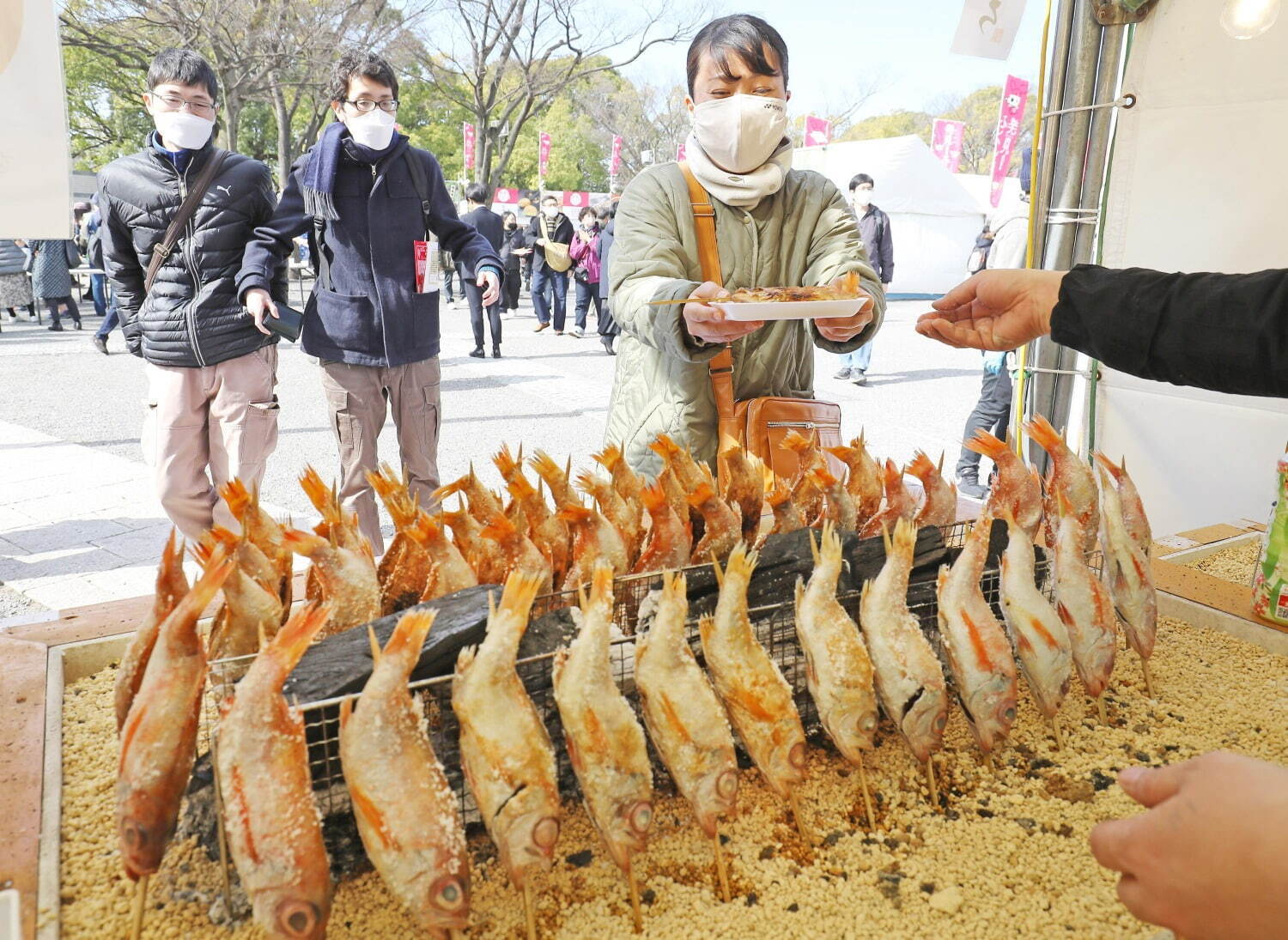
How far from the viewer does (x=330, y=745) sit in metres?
1.61

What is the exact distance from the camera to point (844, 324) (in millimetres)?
2797

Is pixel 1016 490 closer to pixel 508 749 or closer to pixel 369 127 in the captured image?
pixel 508 749

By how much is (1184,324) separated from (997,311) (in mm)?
632

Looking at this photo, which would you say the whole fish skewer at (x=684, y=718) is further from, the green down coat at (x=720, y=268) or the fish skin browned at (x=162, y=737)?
the green down coat at (x=720, y=268)

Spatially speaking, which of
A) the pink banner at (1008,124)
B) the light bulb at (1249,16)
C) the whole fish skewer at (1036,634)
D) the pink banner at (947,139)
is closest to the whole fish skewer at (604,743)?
the whole fish skewer at (1036,634)

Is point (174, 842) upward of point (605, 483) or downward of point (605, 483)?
downward

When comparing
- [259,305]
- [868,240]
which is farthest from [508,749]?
[868,240]

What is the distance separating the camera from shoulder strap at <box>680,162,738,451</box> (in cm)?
287

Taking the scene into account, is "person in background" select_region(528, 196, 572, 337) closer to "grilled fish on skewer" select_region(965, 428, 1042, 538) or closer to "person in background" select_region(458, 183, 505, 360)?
"person in background" select_region(458, 183, 505, 360)

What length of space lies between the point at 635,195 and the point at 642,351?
20.1 inches

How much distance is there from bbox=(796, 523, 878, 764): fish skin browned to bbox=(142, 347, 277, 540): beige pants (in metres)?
3.19

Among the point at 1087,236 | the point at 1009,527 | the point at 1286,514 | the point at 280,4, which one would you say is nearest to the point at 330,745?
the point at 1009,527

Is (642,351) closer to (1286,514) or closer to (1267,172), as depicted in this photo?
(1286,514)

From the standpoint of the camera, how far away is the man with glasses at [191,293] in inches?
158
